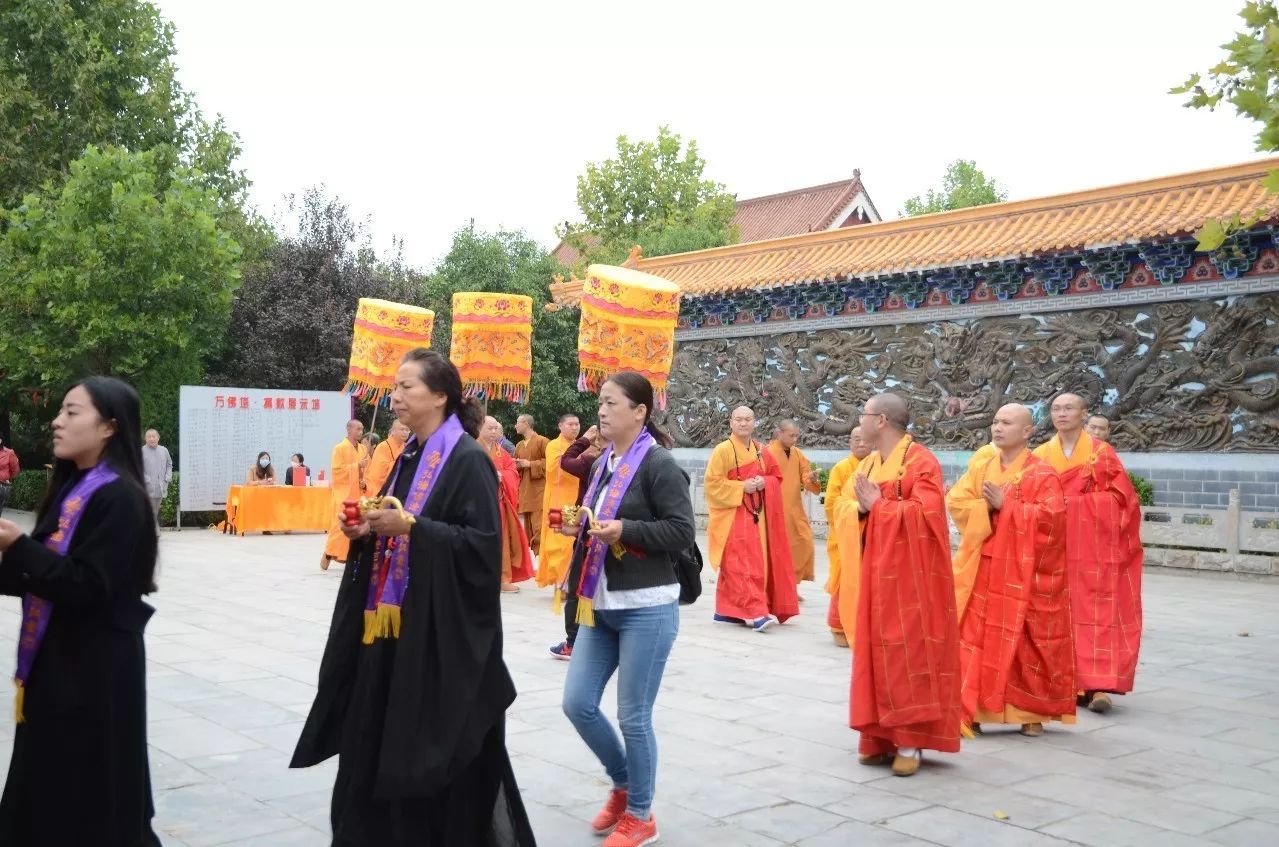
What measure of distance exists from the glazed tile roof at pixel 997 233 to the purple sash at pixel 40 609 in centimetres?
1115

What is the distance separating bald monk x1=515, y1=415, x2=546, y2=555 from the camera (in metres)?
11.6

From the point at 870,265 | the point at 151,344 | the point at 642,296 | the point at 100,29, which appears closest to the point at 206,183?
the point at 100,29

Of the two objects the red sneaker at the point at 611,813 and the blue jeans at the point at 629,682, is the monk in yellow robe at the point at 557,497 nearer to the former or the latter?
the red sneaker at the point at 611,813

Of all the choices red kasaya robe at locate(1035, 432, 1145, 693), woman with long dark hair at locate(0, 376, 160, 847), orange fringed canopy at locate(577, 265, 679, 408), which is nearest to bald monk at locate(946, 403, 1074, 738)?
red kasaya robe at locate(1035, 432, 1145, 693)

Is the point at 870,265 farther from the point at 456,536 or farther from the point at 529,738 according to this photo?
the point at 456,536

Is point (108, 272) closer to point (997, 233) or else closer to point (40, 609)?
point (997, 233)

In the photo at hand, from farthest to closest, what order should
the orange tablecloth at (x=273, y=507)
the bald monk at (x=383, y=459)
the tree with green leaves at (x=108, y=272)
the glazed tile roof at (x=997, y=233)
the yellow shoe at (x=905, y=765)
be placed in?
the tree with green leaves at (x=108, y=272) < the orange tablecloth at (x=273, y=507) < the glazed tile roof at (x=997, y=233) < the bald monk at (x=383, y=459) < the yellow shoe at (x=905, y=765)

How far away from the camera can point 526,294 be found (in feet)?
76.5

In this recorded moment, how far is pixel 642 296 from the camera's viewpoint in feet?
28.3

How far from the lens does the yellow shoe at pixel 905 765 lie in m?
4.81

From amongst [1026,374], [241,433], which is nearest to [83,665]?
[1026,374]

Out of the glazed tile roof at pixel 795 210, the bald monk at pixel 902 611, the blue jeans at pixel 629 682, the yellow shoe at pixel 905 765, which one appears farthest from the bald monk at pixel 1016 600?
the glazed tile roof at pixel 795 210

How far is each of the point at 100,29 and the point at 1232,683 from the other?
20.4 meters

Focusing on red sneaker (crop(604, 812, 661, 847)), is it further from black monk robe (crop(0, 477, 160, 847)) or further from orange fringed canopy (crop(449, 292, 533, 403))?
orange fringed canopy (crop(449, 292, 533, 403))
